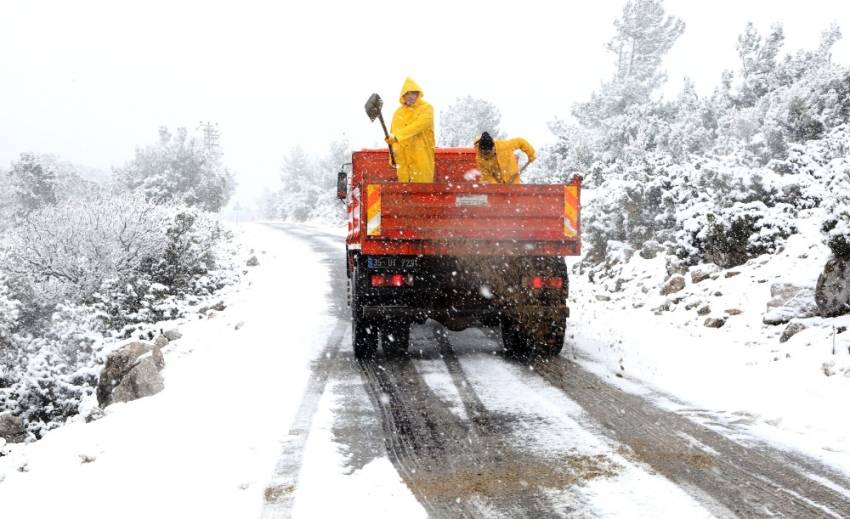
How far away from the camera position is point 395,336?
7574mm

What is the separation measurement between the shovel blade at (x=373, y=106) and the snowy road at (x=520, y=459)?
2.75 meters

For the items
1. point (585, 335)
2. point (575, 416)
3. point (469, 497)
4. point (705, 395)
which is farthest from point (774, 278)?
point (469, 497)

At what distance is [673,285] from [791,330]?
131 inches

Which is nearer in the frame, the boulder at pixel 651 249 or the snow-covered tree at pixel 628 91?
the boulder at pixel 651 249

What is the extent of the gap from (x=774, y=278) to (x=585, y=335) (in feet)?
8.63

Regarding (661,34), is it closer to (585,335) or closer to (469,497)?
(585,335)

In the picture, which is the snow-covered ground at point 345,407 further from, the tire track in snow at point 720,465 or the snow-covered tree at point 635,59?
the snow-covered tree at point 635,59

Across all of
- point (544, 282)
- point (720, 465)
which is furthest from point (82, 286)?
point (720, 465)

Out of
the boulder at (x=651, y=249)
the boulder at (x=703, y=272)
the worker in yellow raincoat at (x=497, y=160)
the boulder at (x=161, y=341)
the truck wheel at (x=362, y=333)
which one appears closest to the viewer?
the truck wheel at (x=362, y=333)

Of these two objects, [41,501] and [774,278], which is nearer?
[41,501]

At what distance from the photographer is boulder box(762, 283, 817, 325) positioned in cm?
759

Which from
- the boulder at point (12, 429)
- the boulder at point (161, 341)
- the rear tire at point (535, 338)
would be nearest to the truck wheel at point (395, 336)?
the rear tire at point (535, 338)

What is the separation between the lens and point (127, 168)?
42625 millimetres

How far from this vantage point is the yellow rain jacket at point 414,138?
768 cm
